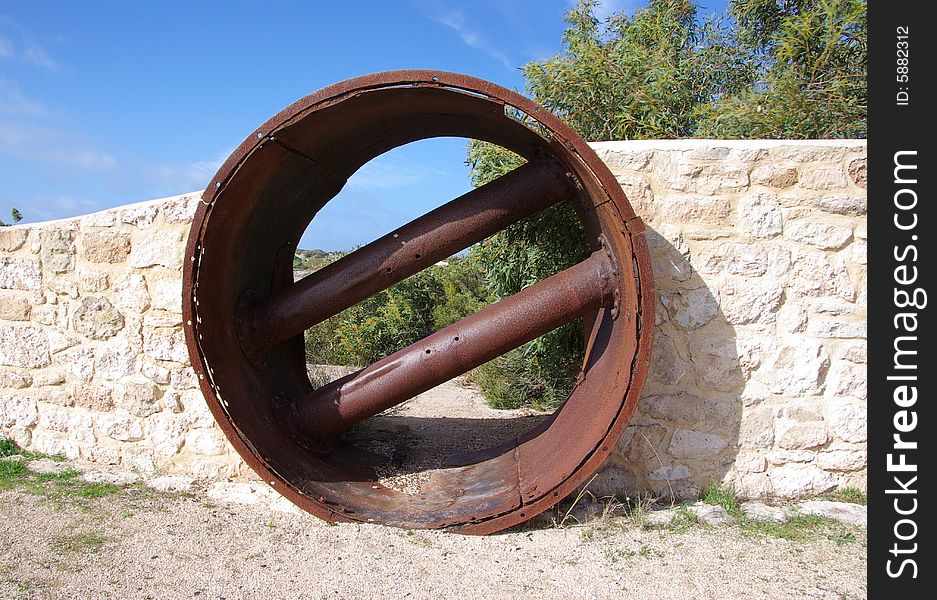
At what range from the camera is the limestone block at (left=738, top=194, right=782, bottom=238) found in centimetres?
326

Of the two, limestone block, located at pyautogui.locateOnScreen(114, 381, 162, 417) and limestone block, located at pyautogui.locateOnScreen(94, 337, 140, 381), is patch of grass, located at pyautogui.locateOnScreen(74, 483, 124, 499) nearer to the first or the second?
limestone block, located at pyautogui.locateOnScreen(114, 381, 162, 417)

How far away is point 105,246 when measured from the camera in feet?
12.2

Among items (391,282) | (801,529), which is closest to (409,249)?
(391,282)

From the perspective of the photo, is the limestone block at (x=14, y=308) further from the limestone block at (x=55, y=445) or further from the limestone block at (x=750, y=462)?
the limestone block at (x=750, y=462)

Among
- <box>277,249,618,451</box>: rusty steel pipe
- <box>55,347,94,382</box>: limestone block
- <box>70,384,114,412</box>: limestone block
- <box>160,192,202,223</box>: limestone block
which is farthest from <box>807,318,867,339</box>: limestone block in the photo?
<box>55,347,94,382</box>: limestone block

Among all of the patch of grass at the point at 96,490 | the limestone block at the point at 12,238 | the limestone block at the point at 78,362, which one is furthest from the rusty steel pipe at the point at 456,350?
the limestone block at the point at 12,238

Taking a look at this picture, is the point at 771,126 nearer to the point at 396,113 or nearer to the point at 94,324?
the point at 396,113

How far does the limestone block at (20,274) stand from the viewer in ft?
12.8

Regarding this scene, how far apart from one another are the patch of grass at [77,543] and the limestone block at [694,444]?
8.58 feet

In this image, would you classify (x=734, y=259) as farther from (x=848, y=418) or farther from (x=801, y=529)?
(x=801, y=529)

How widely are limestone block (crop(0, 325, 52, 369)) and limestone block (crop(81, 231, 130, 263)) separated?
569 millimetres

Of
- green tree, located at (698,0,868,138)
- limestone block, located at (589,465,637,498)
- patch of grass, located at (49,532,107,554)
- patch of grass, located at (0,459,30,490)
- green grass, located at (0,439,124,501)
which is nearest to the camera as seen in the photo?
patch of grass, located at (49,532,107,554)

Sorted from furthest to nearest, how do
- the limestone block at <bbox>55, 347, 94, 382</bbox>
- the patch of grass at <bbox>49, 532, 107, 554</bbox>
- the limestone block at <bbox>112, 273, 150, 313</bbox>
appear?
the limestone block at <bbox>55, 347, 94, 382</bbox> < the limestone block at <bbox>112, 273, 150, 313</bbox> < the patch of grass at <bbox>49, 532, 107, 554</bbox>
